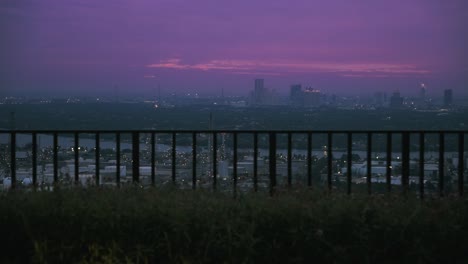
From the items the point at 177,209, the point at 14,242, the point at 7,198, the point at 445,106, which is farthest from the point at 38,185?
the point at 445,106

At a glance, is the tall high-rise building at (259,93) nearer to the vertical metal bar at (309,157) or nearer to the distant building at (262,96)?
the distant building at (262,96)

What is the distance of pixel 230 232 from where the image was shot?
485cm

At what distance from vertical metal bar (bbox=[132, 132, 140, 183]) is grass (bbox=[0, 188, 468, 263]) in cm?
323

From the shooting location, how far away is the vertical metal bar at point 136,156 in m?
8.72

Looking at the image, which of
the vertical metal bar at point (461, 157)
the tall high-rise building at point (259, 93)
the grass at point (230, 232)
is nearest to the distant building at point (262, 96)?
the tall high-rise building at point (259, 93)

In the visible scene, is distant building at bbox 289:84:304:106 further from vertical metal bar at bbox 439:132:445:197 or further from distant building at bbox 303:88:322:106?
vertical metal bar at bbox 439:132:445:197

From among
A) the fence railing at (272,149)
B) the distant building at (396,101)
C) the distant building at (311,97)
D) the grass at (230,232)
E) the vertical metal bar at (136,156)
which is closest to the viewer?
the grass at (230,232)

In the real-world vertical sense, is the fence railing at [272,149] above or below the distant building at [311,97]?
below

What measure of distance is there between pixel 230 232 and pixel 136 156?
4201 mm

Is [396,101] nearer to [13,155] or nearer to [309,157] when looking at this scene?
[309,157]

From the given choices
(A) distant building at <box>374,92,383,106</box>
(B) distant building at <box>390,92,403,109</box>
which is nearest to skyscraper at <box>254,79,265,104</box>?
(A) distant building at <box>374,92,383,106</box>

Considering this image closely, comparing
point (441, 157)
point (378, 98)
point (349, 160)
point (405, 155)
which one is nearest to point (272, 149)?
point (349, 160)

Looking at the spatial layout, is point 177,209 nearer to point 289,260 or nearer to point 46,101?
point 289,260

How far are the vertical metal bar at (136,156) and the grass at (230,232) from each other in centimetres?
323
